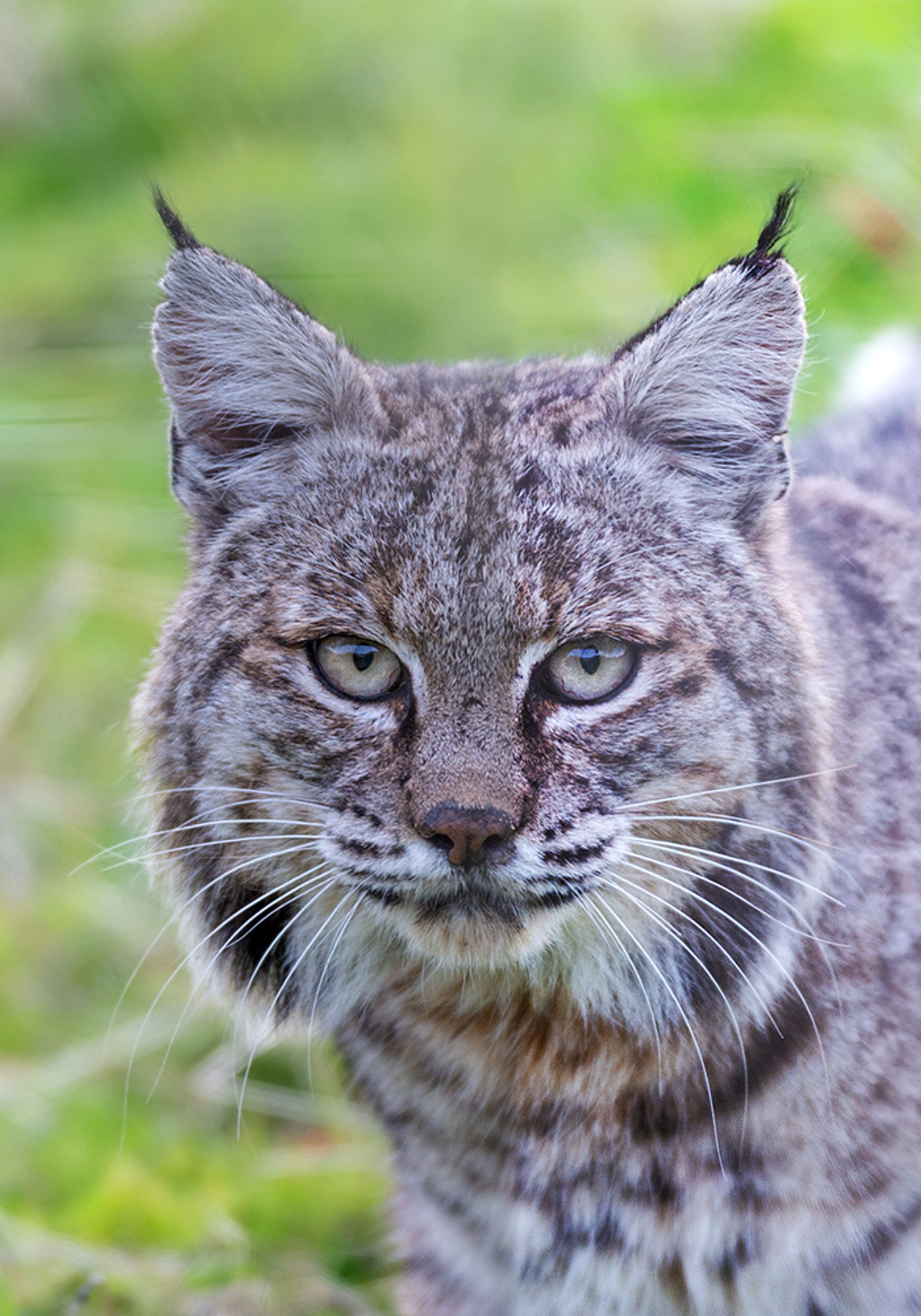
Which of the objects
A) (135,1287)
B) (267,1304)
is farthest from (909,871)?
(135,1287)

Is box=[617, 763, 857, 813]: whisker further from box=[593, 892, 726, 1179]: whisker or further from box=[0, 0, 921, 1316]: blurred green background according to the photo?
box=[0, 0, 921, 1316]: blurred green background

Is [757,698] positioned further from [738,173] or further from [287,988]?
[738,173]

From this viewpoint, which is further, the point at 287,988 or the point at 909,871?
the point at 287,988

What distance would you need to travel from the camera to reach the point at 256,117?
829 centimetres

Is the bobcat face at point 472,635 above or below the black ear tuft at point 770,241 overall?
below

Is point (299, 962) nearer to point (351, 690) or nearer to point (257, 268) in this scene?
point (351, 690)

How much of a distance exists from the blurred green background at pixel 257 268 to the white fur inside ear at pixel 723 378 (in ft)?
1.53

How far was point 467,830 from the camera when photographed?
2516 mm

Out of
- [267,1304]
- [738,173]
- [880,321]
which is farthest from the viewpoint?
[738,173]

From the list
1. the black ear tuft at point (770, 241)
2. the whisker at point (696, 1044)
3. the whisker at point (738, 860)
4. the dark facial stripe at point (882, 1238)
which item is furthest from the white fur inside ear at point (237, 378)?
the dark facial stripe at point (882, 1238)

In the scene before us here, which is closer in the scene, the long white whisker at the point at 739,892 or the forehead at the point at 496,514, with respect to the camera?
the forehead at the point at 496,514

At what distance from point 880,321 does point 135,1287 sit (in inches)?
214

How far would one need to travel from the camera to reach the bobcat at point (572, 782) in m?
2.70

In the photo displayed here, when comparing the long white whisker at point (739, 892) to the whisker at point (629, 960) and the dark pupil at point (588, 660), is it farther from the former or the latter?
the dark pupil at point (588, 660)
